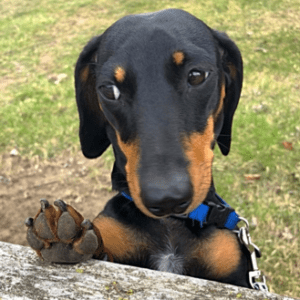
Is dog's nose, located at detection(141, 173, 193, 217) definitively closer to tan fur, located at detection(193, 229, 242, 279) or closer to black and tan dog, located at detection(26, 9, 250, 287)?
black and tan dog, located at detection(26, 9, 250, 287)

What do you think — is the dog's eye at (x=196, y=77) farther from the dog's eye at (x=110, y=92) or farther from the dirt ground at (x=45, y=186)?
the dirt ground at (x=45, y=186)

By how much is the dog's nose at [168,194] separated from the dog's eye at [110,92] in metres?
0.67

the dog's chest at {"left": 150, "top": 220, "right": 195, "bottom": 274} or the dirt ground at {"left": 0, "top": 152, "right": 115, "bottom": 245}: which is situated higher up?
the dog's chest at {"left": 150, "top": 220, "right": 195, "bottom": 274}

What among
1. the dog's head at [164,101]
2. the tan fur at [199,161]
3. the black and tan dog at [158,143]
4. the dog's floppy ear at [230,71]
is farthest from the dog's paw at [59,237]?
the dog's floppy ear at [230,71]

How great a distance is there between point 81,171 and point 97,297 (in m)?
3.15

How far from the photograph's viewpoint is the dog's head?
5.54 feet

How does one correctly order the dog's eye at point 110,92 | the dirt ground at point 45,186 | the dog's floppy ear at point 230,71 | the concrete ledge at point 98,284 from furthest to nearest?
the dirt ground at point 45,186 → the dog's floppy ear at point 230,71 → the dog's eye at point 110,92 → the concrete ledge at point 98,284

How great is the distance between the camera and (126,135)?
2.01 metres

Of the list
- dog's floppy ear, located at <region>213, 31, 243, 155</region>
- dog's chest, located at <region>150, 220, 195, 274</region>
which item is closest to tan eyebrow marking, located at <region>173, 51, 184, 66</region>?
dog's floppy ear, located at <region>213, 31, 243, 155</region>

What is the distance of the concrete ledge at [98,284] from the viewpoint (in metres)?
1.57

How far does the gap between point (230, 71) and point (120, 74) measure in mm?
917

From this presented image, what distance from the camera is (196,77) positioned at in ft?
6.49

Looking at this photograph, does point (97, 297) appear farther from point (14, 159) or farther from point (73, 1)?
point (73, 1)

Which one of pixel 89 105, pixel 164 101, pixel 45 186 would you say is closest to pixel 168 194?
pixel 164 101
